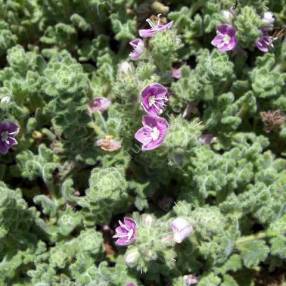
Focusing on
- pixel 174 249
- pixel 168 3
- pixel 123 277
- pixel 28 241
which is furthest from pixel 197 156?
pixel 168 3

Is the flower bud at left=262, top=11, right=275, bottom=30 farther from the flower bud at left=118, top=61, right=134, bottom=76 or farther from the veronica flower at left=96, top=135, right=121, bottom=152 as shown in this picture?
the veronica flower at left=96, top=135, right=121, bottom=152

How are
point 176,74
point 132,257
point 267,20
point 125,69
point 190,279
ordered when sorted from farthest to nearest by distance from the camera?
point 176,74
point 267,20
point 190,279
point 125,69
point 132,257

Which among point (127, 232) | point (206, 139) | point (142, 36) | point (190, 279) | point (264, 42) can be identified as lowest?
point (190, 279)

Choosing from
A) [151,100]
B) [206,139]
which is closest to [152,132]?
[151,100]

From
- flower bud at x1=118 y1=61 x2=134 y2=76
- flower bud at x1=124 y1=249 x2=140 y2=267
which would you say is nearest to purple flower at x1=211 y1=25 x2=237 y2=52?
flower bud at x1=118 y1=61 x2=134 y2=76

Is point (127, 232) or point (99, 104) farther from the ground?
point (99, 104)

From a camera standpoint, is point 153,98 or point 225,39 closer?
point 153,98

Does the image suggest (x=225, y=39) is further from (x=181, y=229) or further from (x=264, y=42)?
(x=181, y=229)
